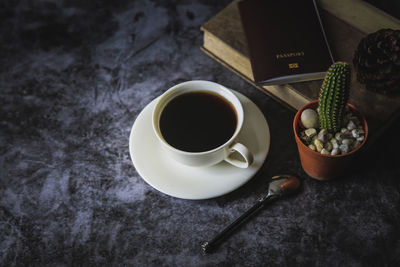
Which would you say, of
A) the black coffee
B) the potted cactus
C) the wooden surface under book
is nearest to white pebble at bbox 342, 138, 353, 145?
the potted cactus

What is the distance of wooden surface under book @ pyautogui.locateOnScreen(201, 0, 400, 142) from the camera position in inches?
37.2

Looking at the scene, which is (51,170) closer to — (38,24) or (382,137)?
(38,24)

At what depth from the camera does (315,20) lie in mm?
1073

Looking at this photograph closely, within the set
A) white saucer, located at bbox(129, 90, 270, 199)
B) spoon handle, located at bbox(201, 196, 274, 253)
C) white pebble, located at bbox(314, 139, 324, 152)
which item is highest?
white pebble, located at bbox(314, 139, 324, 152)

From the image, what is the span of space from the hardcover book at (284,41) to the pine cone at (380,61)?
0.10 m

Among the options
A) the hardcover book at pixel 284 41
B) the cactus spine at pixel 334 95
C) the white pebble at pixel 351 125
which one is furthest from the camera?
the hardcover book at pixel 284 41

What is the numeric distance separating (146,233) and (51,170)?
293 millimetres

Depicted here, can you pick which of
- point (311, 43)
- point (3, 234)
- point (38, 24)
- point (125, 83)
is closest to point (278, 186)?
point (311, 43)

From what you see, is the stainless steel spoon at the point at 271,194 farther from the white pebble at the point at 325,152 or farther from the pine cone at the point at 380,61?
the pine cone at the point at 380,61

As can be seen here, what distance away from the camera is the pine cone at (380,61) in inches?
34.2

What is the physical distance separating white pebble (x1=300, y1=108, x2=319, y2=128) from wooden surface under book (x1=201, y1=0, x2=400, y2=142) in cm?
9

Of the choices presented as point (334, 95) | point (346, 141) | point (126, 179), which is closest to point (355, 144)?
point (346, 141)

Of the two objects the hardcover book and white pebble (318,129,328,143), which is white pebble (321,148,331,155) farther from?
the hardcover book

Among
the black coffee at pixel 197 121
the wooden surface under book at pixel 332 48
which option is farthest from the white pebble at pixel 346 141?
the black coffee at pixel 197 121
